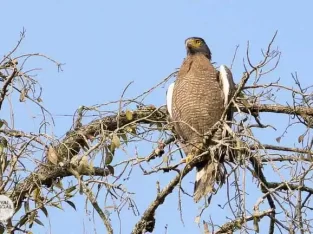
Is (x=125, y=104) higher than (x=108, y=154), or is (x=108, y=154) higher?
(x=125, y=104)

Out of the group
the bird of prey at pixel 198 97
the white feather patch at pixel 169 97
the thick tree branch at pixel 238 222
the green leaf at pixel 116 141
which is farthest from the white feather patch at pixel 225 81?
the green leaf at pixel 116 141

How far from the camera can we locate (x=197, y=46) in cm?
687

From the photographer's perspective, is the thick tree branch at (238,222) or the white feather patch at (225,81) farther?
the white feather patch at (225,81)

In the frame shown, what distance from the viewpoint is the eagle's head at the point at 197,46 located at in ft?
22.3

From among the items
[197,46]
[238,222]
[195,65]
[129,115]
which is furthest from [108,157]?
[197,46]

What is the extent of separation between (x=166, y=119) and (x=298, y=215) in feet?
6.64

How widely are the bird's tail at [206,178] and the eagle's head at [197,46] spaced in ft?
4.46

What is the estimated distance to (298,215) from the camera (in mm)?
3984

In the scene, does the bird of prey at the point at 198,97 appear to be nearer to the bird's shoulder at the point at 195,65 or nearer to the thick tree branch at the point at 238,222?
the bird's shoulder at the point at 195,65


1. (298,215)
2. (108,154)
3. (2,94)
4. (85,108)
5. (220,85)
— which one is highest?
(220,85)

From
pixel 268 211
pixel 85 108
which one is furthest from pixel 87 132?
pixel 268 211

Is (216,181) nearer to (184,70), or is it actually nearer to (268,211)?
(268,211)

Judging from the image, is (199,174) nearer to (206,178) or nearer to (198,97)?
(206,178)

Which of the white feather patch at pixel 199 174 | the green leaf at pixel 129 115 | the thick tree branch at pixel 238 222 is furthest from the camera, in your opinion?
the white feather patch at pixel 199 174
